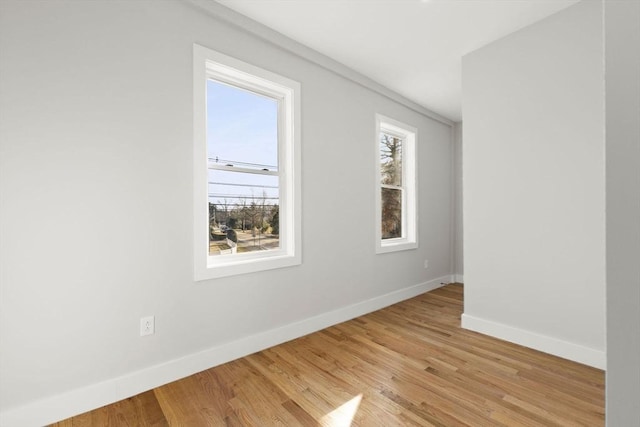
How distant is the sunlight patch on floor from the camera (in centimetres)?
155

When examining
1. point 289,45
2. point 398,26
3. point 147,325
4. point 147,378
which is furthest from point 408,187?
point 147,378

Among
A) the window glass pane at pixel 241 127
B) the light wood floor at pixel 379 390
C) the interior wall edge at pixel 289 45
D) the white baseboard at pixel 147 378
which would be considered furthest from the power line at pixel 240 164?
the light wood floor at pixel 379 390

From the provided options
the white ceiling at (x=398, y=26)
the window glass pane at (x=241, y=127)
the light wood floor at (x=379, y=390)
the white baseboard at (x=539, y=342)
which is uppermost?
the white ceiling at (x=398, y=26)

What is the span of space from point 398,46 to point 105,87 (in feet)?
7.81

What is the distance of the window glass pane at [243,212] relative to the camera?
7.67 feet

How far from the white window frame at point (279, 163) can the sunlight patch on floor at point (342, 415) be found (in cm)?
116

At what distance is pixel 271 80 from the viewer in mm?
2504

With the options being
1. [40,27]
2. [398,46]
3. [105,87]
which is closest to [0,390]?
[105,87]

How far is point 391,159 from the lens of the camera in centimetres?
412

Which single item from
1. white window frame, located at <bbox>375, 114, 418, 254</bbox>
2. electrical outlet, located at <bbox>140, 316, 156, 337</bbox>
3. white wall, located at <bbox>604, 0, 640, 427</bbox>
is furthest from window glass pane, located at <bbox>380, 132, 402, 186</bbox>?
white wall, located at <bbox>604, 0, 640, 427</bbox>

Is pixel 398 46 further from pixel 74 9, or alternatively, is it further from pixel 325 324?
pixel 325 324

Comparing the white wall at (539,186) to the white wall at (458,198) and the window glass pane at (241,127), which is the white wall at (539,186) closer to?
the window glass pane at (241,127)

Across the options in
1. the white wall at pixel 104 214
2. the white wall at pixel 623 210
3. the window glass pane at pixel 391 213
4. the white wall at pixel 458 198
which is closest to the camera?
the white wall at pixel 623 210

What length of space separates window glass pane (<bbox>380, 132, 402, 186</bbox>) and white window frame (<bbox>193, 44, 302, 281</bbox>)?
1.70m
